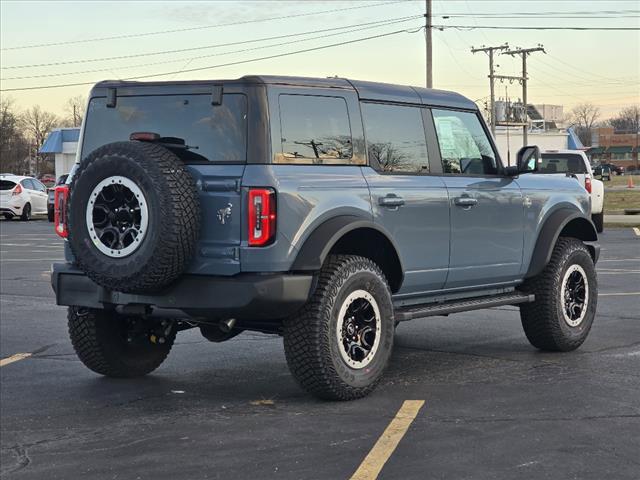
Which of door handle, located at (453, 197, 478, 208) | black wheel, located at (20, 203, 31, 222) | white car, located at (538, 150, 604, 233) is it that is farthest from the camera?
black wheel, located at (20, 203, 31, 222)

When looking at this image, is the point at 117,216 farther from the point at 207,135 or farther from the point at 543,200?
the point at 543,200

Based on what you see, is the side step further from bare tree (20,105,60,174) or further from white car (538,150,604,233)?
bare tree (20,105,60,174)

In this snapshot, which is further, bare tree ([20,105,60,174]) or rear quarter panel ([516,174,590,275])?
bare tree ([20,105,60,174])

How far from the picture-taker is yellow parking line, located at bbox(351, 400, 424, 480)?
498 cm

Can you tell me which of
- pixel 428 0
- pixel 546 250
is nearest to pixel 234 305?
pixel 546 250

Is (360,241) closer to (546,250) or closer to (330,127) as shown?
(330,127)

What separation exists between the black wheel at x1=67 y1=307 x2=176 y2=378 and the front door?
223 centimetres

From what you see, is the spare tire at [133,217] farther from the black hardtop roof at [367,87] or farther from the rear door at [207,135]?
the black hardtop roof at [367,87]

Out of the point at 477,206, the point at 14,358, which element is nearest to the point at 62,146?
the point at 14,358

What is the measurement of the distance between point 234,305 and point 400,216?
152cm

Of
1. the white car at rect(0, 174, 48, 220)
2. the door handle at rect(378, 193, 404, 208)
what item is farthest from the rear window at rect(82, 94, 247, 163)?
the white car at rect(0, 174, 48, 220)

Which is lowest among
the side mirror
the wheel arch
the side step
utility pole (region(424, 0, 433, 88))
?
the side step

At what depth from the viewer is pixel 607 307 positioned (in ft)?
36.4

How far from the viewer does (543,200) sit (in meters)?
8.55
